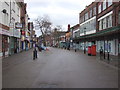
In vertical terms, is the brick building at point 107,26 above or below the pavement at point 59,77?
above

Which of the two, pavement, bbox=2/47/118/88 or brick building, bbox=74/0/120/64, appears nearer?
pavement, bbox=2/47/118/88

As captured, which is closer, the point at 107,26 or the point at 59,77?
the point at 59,77

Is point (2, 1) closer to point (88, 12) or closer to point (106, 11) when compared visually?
point (106, 11)

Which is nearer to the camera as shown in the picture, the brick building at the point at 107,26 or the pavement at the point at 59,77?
the pavement at the point at 59,77

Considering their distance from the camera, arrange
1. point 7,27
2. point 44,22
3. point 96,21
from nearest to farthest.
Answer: point 7,27, point 96,21, point 44,22

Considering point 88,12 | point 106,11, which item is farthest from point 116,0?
point 88,12

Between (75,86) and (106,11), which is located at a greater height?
(106,11)

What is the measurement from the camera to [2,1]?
69.5 feet

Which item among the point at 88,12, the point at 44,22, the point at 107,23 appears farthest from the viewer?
the point at 44,22

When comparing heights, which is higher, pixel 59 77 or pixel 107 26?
pixel 107 26

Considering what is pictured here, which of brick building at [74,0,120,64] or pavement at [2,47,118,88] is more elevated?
brick building at [74,0,120,64]

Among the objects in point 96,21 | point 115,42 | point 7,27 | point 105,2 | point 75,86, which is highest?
point 105,2

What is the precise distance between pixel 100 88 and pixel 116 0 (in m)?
22.9

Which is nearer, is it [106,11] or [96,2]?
[106,11]
